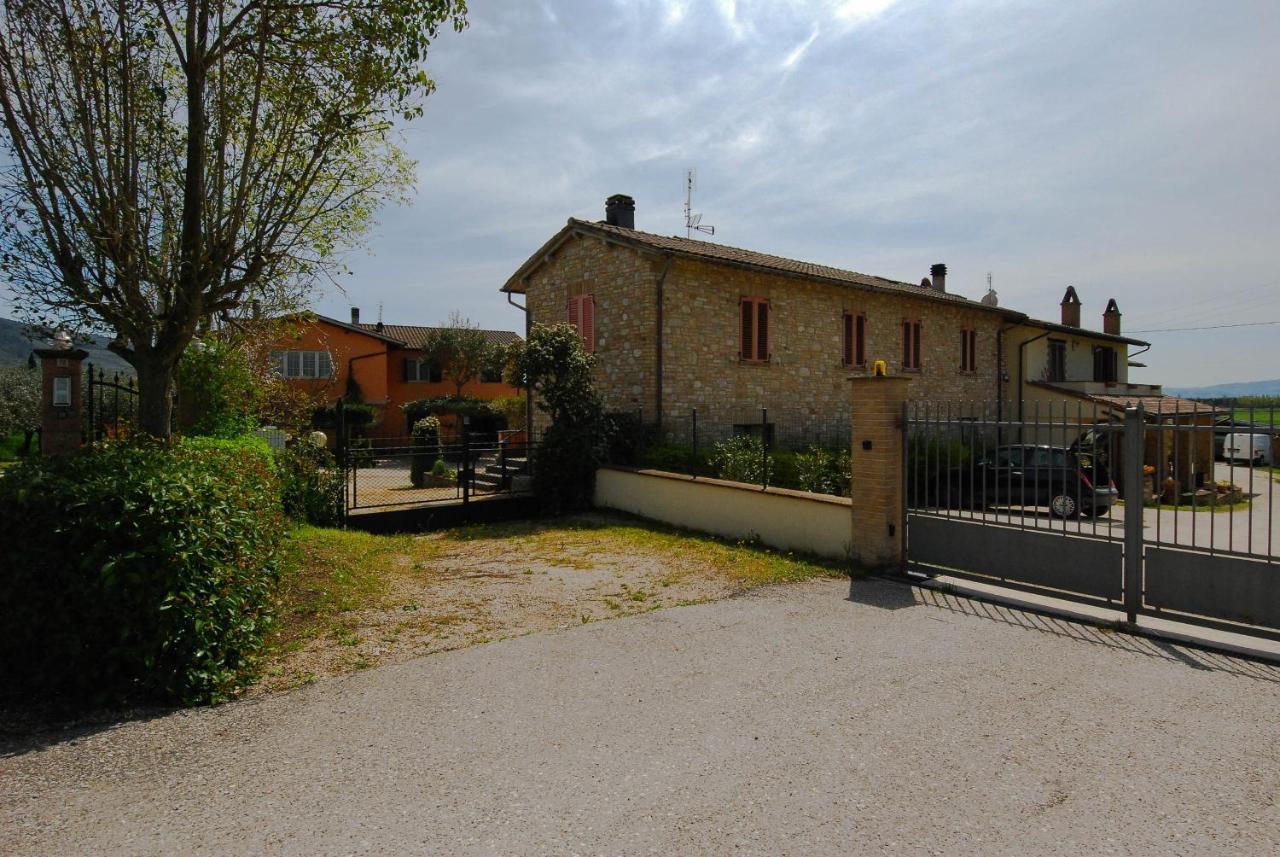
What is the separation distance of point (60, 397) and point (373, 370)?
2252 centimetres

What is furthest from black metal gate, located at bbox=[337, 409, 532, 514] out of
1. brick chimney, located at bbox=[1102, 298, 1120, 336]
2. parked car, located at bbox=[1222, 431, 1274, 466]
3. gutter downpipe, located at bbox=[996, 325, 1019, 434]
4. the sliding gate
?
brick chimney, located at bbox=[1102, 298, 1120, 336]

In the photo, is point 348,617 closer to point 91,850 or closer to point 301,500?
point 91,850

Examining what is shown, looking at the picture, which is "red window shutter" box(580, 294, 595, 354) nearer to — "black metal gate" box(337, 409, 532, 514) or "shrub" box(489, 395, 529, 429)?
"black metal gate" box(337, 409, 532, 514)

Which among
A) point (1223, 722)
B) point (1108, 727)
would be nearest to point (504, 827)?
point (1108, 727)

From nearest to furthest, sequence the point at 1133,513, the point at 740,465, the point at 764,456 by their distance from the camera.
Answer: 1. the point at 1133,513
2. the point at 764,456
3. the point at 740,465

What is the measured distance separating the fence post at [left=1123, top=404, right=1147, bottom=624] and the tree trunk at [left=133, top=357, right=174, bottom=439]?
8.39 meters

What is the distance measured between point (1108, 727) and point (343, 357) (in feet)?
99.7

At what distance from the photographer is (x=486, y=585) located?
8.09 m

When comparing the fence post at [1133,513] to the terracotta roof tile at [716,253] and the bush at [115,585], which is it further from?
the terracotta roof tile at [716,253]

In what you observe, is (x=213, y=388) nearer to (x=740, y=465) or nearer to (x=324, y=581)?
(x=324, y=581)

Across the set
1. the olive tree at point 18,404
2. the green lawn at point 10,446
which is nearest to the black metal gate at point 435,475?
the green lawn at point 10,446

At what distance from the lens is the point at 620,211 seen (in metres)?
18.0

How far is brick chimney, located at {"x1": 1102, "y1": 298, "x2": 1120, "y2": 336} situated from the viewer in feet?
102

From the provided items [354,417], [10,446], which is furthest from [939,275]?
[10,446]
